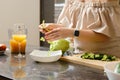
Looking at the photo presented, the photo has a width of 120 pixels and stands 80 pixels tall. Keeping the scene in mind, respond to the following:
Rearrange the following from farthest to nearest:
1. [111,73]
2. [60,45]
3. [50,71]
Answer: [60,45] < [50,71] < [111,73]

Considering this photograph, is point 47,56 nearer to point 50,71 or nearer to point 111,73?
point 50,71

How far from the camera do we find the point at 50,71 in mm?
1207

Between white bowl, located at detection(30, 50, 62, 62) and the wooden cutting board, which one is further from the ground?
white bowl, located at detection(30, 50, 62, 62)

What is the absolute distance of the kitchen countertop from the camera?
111 cm

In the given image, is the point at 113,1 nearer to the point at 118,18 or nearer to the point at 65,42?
the point at 118,18

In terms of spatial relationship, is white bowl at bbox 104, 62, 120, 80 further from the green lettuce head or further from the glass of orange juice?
the glass of orange juice

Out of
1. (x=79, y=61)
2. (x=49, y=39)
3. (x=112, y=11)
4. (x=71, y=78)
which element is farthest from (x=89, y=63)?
(x=112, y=11)

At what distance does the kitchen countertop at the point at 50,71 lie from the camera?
111cm

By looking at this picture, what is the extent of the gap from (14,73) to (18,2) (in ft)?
7.21

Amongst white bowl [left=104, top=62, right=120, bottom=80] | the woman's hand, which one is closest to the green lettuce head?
the woman's hand

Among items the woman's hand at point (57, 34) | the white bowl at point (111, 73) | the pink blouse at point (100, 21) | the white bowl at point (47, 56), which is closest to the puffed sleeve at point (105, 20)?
the pink blouse at point (100, 21)

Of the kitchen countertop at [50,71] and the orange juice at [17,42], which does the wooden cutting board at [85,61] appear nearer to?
the kitchen countertop at [50,71]

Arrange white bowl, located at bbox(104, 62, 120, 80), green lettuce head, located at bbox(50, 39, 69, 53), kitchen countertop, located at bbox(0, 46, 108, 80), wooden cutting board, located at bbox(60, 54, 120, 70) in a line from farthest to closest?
green lettuce head, located at bbox(50, 39, 69, 53) → wooden cutting board, located at bbox(60, 54, 120, 70) → kitchen countertop, located at bbox(0, 46, 108, 80) → white bowl, located at bbox(104, 62, 120, 80)

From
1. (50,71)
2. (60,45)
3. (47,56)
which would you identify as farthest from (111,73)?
(60,45)
